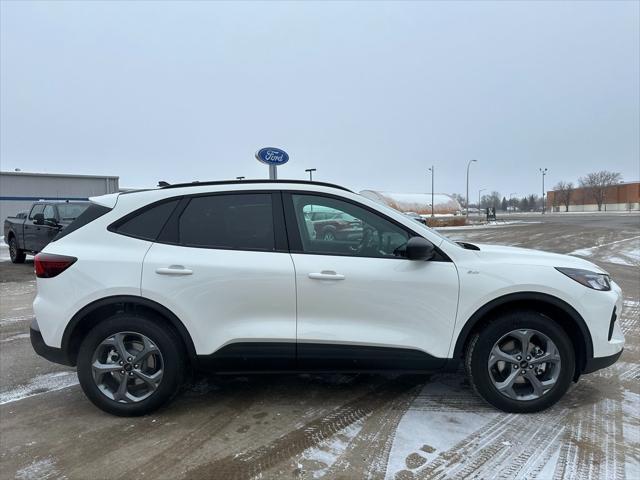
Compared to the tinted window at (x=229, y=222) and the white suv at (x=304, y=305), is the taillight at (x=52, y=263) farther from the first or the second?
the tinted window at (x=229, y=222)

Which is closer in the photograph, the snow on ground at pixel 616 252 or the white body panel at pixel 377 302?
the white body panel at pixel 377 302

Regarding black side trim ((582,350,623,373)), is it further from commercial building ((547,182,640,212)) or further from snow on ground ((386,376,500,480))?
commercial building ((547,182,640,212))

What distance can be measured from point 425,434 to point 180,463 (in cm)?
164

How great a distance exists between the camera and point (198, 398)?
3789 millimetres

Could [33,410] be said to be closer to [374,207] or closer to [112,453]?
[112,453]

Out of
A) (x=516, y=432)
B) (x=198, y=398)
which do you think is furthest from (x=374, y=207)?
(x=198, y=398)

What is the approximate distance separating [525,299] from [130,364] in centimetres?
295

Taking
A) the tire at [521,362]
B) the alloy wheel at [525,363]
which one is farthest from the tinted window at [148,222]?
the alloy wheel at [525,363]

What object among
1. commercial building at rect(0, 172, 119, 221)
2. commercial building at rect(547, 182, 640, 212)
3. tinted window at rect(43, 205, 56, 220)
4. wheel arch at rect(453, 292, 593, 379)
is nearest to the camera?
wheel arch at rect(453, 292, 593, 379)

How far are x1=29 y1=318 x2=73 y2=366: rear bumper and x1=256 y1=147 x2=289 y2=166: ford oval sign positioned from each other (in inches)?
278

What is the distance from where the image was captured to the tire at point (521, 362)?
3.32m

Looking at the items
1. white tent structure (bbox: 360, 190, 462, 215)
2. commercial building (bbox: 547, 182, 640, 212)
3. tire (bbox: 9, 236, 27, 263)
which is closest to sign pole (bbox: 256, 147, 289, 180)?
tire (bbox: 9, 236, 27, 263)

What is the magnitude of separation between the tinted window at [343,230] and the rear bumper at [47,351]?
6.61ft

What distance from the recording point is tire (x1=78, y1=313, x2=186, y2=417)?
3330 millimetres
